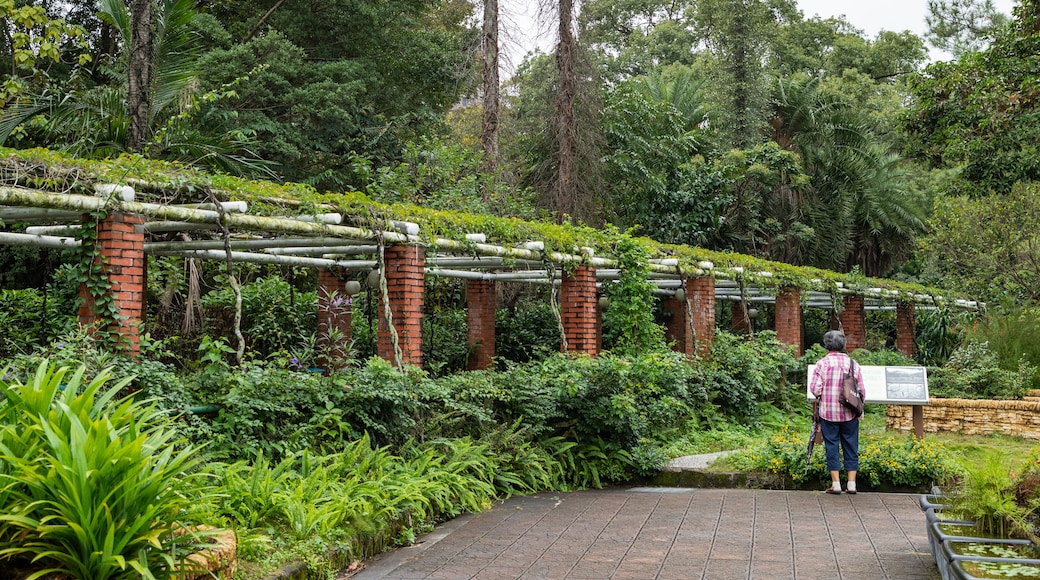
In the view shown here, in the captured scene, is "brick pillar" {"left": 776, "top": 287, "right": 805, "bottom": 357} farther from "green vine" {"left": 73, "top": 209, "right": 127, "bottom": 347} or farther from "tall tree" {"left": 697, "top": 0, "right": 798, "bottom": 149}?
"green vine" {"left": 73, "top": 209, "right": 127, "bottom": 347}

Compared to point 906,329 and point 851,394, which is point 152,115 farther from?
point 906,329

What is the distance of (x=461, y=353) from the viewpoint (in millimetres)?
15930

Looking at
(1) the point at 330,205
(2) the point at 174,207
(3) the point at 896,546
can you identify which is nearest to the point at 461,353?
(1) the point at 330,205

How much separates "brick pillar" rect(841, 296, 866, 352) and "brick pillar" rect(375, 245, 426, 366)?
1425cm

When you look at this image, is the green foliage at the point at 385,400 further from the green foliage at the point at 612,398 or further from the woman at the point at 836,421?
the woman at the point at 836,421

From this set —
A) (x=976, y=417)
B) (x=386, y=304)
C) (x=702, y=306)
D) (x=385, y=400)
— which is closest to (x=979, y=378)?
(x=976, y=417)

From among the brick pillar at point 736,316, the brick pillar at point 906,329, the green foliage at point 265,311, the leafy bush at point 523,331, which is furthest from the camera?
the brick pillar at point 906,329

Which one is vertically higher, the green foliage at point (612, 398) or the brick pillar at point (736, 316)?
the brick pillar at point (736, 316)

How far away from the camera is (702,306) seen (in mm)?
15062

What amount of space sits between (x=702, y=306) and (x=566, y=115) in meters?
7.43

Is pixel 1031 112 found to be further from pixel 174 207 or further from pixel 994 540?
pixel 174 207

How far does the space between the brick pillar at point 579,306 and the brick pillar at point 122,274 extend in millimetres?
6179

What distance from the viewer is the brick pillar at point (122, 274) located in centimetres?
704

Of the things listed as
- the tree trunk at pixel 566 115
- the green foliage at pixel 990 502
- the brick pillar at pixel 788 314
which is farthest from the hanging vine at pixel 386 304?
the tree trunk at pixel 566 115
